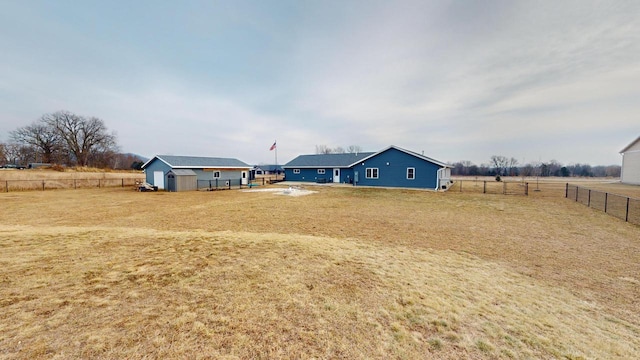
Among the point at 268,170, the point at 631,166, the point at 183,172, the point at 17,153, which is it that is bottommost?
the point at 183,172

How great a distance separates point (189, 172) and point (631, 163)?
185 ft

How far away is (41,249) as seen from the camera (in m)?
5.68

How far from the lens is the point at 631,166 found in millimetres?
32719

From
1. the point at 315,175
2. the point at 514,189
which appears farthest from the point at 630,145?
the point at 315,175

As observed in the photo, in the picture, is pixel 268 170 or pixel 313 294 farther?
pixel 268 170

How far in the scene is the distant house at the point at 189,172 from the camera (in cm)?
2366

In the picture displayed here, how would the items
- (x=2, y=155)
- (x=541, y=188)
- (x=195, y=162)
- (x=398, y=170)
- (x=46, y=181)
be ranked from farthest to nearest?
(x=2, y=155)
(x=541, y=188)
(x=195, y=162)
(x=398, y=170)
(x=46, y=181)

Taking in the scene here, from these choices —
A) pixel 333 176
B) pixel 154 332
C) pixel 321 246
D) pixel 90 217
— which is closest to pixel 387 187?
pixel 333 176

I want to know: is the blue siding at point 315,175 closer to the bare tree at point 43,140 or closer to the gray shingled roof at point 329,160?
the gray shingled roof at point 329,160

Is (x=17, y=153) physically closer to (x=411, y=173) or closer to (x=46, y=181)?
(x=46, y=181)

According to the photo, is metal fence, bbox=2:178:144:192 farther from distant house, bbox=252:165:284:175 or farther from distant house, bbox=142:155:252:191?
distant house, bbox=252:165:284:175

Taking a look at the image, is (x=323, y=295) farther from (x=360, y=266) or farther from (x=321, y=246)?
(x=321, y=246)

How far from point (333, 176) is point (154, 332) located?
28.8m

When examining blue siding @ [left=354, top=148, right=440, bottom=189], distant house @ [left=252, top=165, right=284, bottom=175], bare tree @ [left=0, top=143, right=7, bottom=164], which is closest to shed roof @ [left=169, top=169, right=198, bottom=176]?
blue siding @ [left=354, top=148, right=440, bottom=189]
